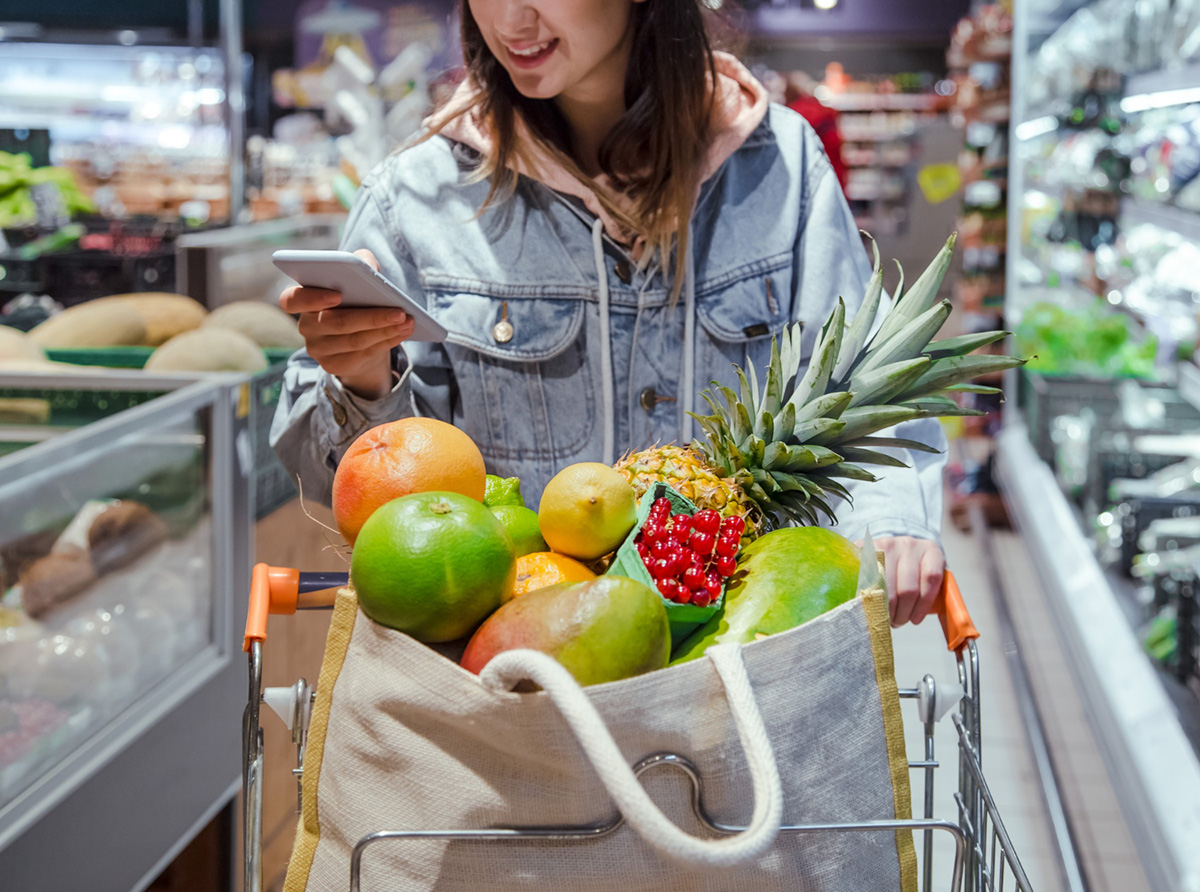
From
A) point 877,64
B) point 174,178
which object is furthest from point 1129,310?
point 877,64

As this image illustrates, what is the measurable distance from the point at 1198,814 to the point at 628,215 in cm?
143

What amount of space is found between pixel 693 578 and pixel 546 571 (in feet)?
0.42

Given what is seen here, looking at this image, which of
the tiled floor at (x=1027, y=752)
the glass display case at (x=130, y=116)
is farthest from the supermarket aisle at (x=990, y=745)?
the glass display case at (x=130, y=116)

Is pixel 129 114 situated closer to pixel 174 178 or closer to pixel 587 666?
pixel 174 178

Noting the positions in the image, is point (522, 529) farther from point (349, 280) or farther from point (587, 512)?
point (349, 280)

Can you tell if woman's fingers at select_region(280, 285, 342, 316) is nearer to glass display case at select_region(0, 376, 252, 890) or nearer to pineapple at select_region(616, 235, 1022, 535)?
pineapple at select_region(616, 235, 1022, 535)

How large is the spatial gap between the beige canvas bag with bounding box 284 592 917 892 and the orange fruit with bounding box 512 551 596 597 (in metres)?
0.14

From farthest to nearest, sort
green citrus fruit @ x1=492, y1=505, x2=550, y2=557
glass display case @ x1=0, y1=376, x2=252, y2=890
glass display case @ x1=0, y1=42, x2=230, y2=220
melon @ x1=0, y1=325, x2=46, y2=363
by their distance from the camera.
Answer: glass display case @ x1=0, y1=42, x2=230, y2=220 → melon @ x1=0, y1=325, x2=46, y2=363 → glass display case @ x1=0, y1=376, x2=252, y2=890 → green citrus fruit @ x1=492, y1=505, x2=550, y2=557

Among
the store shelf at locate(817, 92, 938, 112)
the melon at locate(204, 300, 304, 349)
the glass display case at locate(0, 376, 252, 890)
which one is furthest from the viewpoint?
the store shelf at locate(817, 92, 938, 112)

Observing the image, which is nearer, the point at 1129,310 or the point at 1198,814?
the point at 1198,814

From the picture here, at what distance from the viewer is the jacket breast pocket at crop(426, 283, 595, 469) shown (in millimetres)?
1490

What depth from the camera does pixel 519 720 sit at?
706 mm

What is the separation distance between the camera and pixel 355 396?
1276mm

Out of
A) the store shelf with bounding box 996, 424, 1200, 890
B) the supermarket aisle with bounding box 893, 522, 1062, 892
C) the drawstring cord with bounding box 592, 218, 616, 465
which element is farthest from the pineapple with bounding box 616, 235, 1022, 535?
the store shelf with bounding box 996, 424, 1200, 890
